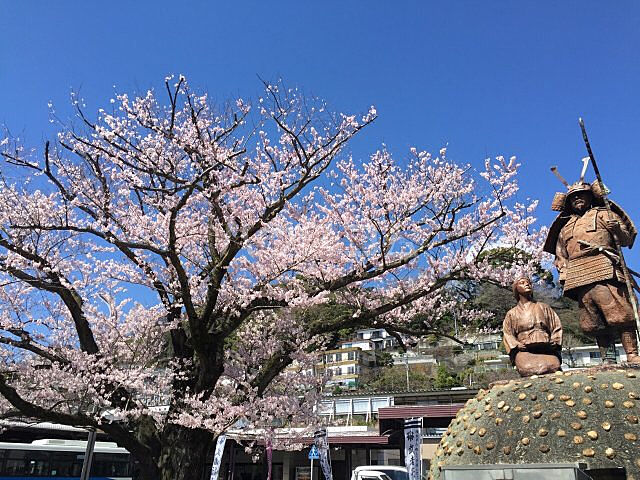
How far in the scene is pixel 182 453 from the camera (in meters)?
9.48

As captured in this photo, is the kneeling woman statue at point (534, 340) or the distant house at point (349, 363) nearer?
the kneeling woman statue at point (534, 340)

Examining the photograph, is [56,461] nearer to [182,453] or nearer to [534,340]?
[182,453]

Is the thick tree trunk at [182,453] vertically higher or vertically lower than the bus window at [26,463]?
higher

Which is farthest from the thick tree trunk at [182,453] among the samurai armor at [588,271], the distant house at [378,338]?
the distant house at [378,338]

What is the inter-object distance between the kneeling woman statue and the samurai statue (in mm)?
390

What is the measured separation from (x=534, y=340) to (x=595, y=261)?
1.11 meters

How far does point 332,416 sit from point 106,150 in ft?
87.8

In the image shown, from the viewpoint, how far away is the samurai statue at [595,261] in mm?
4953

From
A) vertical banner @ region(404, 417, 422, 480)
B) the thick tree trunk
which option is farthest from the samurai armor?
vertical banner @ region(404, 417, 422, 480)

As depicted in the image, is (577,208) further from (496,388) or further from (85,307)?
(85,307)

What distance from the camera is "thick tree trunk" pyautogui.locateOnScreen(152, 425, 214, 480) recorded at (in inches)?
366

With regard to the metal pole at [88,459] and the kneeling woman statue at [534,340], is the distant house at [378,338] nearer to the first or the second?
the metal pole at [88,459]

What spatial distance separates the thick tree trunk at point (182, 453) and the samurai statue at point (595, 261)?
741 cm

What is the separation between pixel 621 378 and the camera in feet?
13.7
